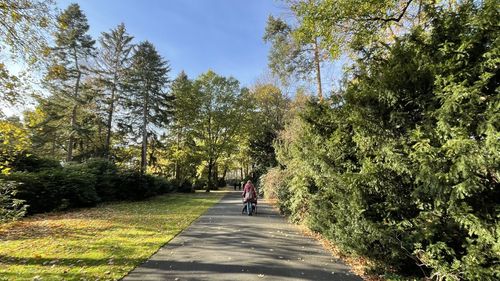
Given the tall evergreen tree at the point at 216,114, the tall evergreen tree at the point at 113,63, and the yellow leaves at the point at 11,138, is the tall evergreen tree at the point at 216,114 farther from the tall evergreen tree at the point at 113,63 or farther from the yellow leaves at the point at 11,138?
the yellow leaves at the point at 11,138

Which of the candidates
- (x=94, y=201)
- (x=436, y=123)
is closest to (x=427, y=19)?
(x=436, y=123)

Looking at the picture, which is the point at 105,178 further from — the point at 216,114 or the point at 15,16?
the point at 216,114

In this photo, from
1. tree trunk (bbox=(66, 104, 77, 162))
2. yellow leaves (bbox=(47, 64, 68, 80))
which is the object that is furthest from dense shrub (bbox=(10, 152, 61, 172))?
tree trunk (bbox=(66, 104, 77, 162))

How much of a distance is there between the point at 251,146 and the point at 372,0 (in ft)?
90.8

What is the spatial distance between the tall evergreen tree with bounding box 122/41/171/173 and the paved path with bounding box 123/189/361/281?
26152mm

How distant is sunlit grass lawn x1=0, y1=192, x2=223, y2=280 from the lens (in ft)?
18.5

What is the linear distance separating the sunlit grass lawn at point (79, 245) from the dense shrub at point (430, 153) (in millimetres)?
4592

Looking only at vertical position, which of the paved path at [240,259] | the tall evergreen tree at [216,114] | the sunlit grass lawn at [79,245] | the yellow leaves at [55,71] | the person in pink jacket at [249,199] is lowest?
the paved path at [240,259]

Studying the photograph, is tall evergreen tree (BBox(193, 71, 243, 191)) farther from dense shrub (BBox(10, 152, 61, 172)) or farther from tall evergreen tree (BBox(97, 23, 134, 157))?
dense shrub (BBox(10, 152, 61, 172))

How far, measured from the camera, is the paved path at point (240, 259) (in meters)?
5.80

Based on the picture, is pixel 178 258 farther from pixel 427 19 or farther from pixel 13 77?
pixel 427 19

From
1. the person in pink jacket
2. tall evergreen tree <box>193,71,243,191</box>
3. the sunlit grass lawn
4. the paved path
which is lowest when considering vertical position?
the paved path

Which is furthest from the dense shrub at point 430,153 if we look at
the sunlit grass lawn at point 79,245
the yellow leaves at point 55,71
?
the yellow leaves at point 55,71

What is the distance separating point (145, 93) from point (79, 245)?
29.4 m
